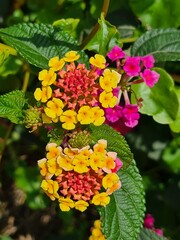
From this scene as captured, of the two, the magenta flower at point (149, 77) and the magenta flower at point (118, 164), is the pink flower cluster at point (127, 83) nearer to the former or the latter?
the magenta flower at point (149, 77)

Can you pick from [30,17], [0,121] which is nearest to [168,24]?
[30,17]

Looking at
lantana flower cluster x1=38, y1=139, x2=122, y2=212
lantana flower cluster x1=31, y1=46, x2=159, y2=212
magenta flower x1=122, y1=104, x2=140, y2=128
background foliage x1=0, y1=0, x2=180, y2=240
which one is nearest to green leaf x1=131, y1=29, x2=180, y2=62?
background foliage x1=0, y1=0, x2=180, y2=240

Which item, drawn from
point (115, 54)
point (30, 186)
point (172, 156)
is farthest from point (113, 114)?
point (30, 186)

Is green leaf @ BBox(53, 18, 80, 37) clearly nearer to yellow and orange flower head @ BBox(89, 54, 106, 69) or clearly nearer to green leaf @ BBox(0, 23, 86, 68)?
green leaf @ BBox(0, 23, 86, 68)

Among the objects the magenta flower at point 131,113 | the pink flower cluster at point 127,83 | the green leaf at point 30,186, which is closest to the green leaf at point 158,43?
the pink flower cluster at point 127,83

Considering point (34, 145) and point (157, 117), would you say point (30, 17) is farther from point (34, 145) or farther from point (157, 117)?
point (157, 117)

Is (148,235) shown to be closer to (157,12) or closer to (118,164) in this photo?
(118,164)

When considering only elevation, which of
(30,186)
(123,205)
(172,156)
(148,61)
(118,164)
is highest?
(148,61)
